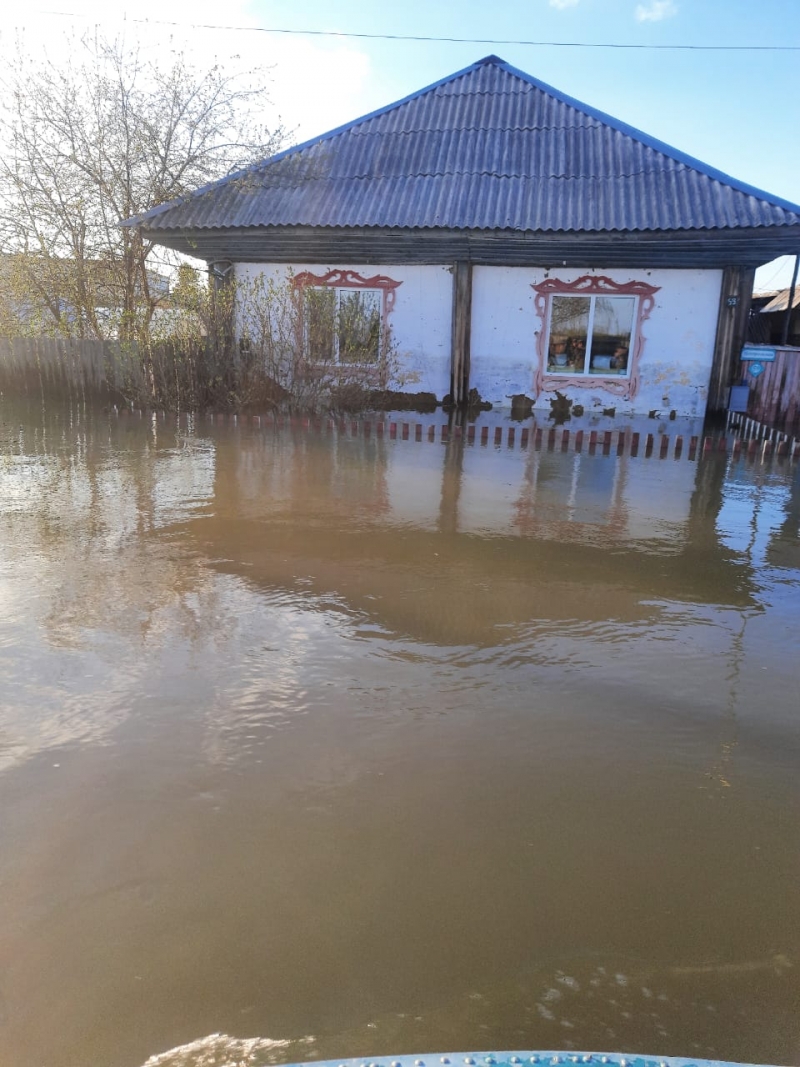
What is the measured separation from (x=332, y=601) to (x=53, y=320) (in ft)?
45.9

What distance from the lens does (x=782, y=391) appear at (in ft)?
45.7

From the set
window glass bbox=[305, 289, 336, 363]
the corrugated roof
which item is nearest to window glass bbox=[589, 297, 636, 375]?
the corrugated roof

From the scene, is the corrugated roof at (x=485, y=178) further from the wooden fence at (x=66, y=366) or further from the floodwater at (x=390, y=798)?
the floodwater at (x=390, y=798)

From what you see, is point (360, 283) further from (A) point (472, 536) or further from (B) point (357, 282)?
(A) point (472, 536)

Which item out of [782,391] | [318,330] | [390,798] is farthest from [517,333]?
[390,798]

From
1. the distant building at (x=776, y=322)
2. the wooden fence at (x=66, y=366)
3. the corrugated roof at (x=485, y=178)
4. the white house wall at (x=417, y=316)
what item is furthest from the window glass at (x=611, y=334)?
the distant building at (x=776, y=322)

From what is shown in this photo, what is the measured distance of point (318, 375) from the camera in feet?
38.7

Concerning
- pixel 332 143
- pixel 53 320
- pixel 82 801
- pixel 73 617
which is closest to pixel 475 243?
pixel 332 143

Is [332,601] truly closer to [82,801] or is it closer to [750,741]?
[82,801]

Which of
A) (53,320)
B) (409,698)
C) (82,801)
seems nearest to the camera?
(82,801)

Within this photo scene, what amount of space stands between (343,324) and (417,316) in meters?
1.33

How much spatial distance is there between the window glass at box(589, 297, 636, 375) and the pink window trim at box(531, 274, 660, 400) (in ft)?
0.35

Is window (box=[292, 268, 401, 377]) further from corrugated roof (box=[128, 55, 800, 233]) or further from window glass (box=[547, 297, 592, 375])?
window glass (box=[547, 297, 592, 375])

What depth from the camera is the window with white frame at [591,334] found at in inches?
512
